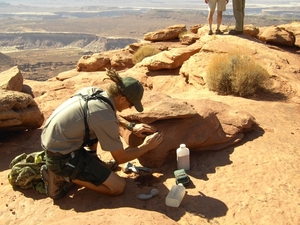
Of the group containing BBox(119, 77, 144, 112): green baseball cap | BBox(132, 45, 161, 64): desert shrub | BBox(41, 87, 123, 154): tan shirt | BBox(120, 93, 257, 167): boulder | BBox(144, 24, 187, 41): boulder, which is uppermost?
BBox(119, 77, 144, 112): green baseball cap

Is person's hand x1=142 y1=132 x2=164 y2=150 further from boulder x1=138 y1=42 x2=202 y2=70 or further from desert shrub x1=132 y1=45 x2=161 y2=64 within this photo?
desert shrub x1=132 y1=45 x2=161 y2=64

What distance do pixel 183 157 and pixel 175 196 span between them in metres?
0.70

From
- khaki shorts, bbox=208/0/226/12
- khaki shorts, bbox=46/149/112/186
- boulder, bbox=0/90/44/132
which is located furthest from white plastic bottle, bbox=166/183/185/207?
khaki shorts, bbox=208/0/226/12

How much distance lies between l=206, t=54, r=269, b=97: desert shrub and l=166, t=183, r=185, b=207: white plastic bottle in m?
3.45

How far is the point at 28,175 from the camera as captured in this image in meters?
3.72

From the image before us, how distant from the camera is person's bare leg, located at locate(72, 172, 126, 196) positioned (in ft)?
11.3

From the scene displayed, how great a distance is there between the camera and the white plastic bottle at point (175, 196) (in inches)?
131

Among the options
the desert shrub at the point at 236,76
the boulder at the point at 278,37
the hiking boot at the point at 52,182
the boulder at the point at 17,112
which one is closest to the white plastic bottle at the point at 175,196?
the hiking boot at the point at 52,182

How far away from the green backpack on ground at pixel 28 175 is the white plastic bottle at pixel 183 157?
152 cm

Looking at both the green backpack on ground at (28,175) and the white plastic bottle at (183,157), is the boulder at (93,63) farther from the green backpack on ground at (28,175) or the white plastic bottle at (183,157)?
the white plastic bottle at (183,157)

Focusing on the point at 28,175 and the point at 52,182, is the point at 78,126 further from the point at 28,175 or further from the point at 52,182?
the point at 28,175

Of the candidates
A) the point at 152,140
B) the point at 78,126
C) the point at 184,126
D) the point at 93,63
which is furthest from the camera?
the point at 93,63

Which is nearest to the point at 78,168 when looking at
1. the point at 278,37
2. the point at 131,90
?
the point at 131,90

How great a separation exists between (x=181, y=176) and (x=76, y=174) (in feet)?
3.65
